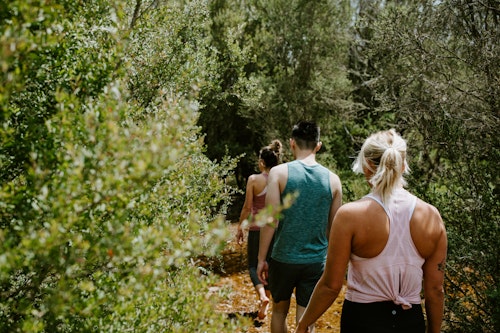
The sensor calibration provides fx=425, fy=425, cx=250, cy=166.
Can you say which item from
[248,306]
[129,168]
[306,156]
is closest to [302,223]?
[306,156]

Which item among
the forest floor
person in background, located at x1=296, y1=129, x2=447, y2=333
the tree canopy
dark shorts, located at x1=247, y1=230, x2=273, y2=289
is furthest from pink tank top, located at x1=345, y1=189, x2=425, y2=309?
dark shorts, located at x1=247, y1=230, x2=273, y2=289

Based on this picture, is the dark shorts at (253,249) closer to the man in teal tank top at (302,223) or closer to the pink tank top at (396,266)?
the man in teal tank top at (302,223)

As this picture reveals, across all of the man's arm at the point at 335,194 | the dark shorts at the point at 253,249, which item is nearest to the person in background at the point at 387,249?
the man's arm at the point at 335,194

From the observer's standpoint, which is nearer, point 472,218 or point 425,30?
point 472,218

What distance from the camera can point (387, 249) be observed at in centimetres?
254

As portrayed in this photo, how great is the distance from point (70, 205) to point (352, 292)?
1.83m

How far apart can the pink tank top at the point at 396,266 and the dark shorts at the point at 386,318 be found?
0.14 ft

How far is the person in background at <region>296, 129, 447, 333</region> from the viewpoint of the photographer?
2533mm

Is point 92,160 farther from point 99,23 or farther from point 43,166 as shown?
point 99,23

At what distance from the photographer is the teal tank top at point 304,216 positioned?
3.99 meters

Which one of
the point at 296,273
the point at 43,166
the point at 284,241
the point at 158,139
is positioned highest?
the point at 158,139

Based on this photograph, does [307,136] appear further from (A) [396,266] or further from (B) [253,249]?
Result: (B) [253,249]

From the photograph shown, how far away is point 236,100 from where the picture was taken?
615 inches

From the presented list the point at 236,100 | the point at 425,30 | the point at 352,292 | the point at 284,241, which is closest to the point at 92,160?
the point at 352,292
